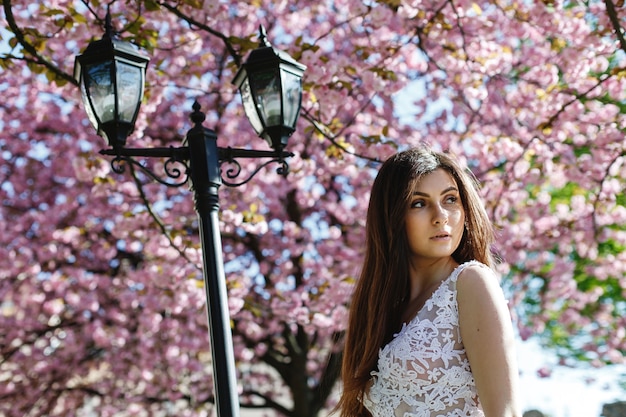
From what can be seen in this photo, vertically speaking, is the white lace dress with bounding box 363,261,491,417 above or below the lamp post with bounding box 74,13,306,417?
below

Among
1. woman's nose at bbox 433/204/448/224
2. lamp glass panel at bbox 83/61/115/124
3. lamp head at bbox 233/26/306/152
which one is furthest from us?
lamp head at bbox 233/26/306/152

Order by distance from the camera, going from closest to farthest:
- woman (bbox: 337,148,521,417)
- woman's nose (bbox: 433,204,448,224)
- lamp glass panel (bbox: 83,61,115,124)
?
1. woman (bbox: 337,148,521,417)
2. woman's nose (bbox: 433,204,448,224)
3. lamp glass panel (bbox: 83,61,115,124)

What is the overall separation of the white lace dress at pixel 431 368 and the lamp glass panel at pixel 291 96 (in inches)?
65.3

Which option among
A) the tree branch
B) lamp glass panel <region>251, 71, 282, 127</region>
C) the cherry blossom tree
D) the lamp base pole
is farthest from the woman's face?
the cherry blossom tree

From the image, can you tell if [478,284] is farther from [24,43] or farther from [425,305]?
[24,43]

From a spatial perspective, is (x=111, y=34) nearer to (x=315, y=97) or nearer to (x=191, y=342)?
(x=315, y=97)

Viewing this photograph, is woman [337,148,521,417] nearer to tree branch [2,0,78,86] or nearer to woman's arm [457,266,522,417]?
woman's arm [457,266,522,417]

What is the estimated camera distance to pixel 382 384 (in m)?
2.40

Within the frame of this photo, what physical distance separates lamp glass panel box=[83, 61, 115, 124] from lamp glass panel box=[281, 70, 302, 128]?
776 mm

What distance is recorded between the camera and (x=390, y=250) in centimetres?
253

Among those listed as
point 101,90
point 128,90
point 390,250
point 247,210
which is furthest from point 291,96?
point 247,210

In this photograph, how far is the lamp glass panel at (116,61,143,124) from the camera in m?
3.58

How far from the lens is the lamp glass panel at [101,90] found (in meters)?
3.56

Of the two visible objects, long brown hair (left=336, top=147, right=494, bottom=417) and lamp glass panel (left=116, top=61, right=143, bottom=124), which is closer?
long brown hair (left=336, top=147, right=494, bottom=417)
